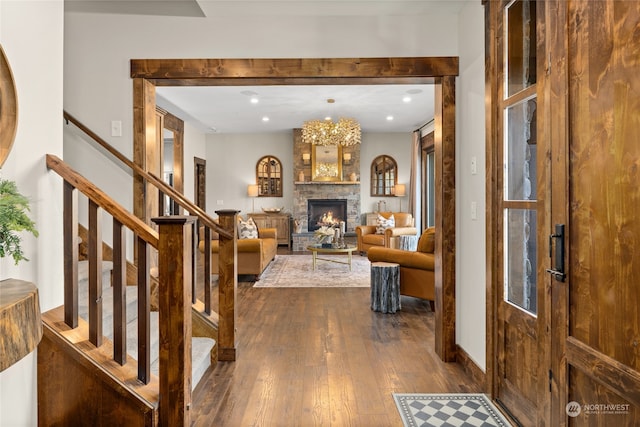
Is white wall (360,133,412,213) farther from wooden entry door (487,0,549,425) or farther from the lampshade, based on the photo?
wooden entry door (487,0,549,425)

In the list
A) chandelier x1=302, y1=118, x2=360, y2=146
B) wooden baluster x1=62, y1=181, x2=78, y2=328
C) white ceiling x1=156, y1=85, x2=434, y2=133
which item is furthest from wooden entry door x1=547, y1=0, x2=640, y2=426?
chandelier x1=302, y1=118, x2=360, y2=146

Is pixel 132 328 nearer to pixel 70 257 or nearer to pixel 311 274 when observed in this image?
pixel 70 257

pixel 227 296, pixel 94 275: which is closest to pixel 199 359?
pixel 227 296

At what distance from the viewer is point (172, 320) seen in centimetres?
197

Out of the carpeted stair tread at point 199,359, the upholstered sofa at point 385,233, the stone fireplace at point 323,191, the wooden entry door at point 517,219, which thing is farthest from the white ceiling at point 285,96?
the carpeted stair tread at point 199,359

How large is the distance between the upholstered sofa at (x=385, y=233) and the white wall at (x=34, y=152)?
645 centimetres

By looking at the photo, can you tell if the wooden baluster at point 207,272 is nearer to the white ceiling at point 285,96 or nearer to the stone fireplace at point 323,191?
the white ceiling at point 285,96

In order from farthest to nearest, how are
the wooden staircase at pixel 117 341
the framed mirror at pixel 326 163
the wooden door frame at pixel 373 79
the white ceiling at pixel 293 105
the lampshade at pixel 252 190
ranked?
the lampshade at pixel 252 190 → the framed mirror at pixel 326 163 → the white ceiling at pixel 293 105 → the wooden door frame at pixel 373 79 → the wooden staircase at pixel 117 341

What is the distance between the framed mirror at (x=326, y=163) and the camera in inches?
390

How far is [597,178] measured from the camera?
1.41 meters

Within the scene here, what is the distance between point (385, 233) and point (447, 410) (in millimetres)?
5774

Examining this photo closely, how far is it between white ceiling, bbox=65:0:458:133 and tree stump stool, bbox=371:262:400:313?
8.52ft

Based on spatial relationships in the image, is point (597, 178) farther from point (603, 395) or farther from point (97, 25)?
point (97, 25)

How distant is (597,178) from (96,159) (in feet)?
11.4
